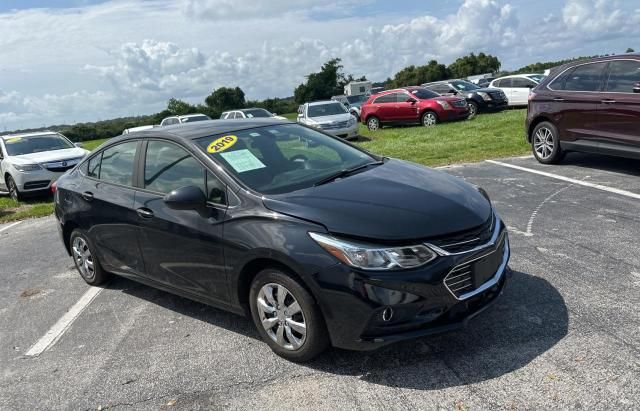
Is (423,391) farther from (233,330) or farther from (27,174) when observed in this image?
(27,174)

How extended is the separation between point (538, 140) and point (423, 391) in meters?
7.60

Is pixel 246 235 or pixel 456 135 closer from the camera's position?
pixel 246 235

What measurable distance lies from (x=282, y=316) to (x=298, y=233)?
61cm

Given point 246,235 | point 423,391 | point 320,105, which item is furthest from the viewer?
point 320,105

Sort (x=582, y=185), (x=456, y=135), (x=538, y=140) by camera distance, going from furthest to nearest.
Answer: (x=456, y=135) → (x=538, y=140) → (x=582, y=185)

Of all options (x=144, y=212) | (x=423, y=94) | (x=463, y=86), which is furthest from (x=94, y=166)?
(x=463, y=86)

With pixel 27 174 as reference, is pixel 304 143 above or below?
above

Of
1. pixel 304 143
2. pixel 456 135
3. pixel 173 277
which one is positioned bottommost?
pixel 456 135

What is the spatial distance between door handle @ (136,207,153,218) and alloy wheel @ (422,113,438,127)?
1723 centimetres

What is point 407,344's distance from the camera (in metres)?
3.89

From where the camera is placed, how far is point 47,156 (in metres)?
13.5

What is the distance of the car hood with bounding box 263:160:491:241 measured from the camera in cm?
346

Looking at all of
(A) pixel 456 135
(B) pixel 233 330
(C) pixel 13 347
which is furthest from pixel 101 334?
(A) pixel 456 135

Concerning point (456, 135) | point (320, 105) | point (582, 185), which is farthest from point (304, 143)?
point (320, 105)
